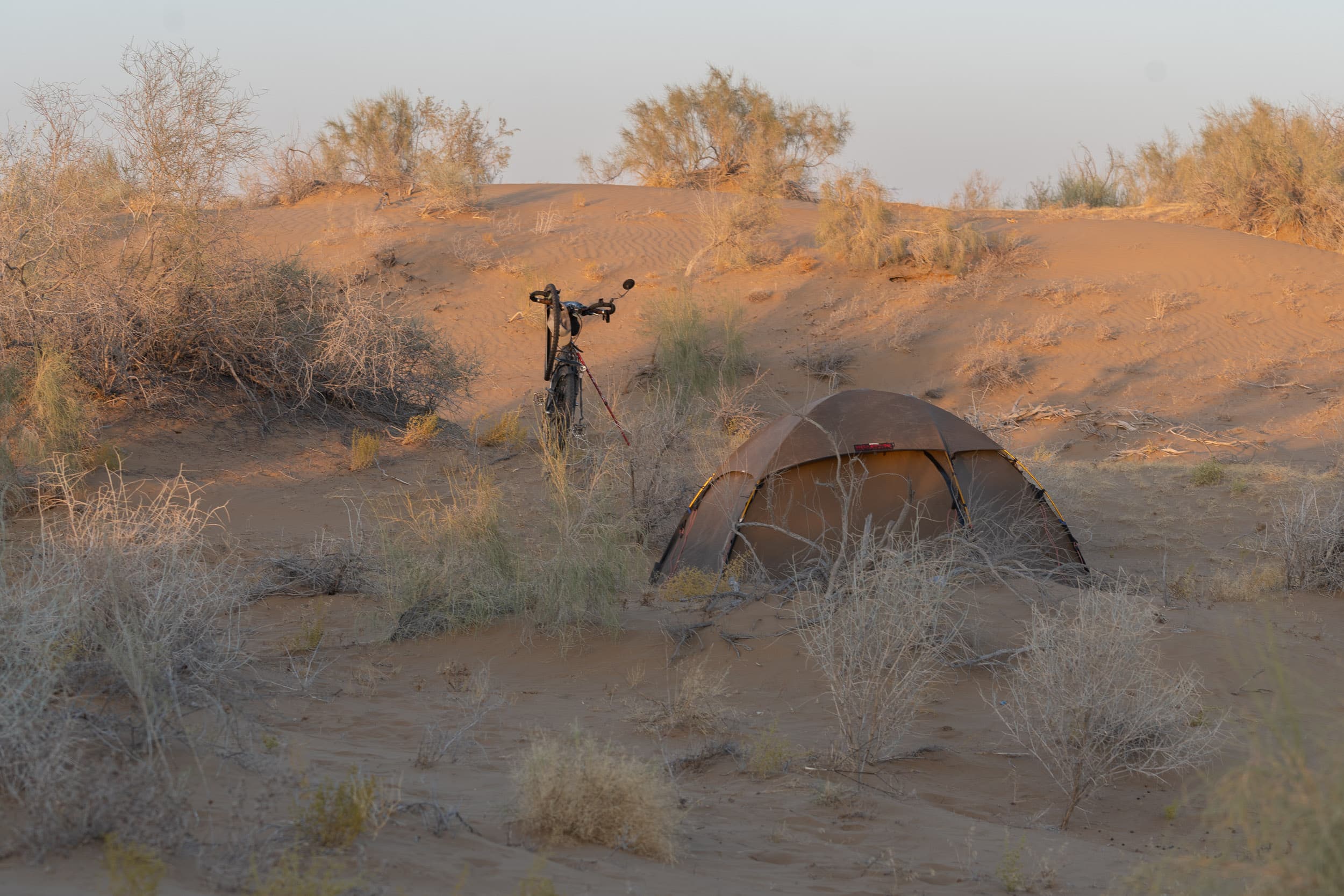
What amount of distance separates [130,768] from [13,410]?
7.64m

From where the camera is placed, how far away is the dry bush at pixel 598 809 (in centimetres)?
369

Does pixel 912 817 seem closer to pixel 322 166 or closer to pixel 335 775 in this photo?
pixel 335 775

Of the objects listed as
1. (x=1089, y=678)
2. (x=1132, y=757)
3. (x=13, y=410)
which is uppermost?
(x=13, y=410)

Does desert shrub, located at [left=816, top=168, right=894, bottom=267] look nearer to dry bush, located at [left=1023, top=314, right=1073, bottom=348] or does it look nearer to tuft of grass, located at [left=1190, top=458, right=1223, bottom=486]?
dry bush, located at [left=1023, top=314, right=1073, bottom=348]

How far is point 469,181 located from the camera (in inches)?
1000

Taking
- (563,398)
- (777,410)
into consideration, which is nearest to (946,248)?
(777,410)

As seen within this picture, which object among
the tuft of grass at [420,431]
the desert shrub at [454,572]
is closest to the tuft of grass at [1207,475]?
the desert shrub at [454,572]

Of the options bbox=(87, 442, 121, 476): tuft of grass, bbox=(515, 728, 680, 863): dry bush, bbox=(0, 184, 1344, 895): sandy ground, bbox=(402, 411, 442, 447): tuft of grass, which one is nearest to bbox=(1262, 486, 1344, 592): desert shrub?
bbox=(0, 184, 1344, 895): sandy ground

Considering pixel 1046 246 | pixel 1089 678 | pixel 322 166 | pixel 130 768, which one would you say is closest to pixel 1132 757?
pixel 1089 678

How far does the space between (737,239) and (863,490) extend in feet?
48.2

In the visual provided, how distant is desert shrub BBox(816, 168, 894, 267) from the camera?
2130 cm

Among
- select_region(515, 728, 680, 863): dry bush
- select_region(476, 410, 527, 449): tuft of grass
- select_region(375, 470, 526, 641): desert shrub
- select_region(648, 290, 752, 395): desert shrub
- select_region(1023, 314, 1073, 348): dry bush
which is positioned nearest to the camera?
select_region(515, 728, 680, 863): dry bush

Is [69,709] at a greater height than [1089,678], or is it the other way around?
[69,709]

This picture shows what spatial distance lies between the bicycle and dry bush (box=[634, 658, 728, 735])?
5.70 meters
